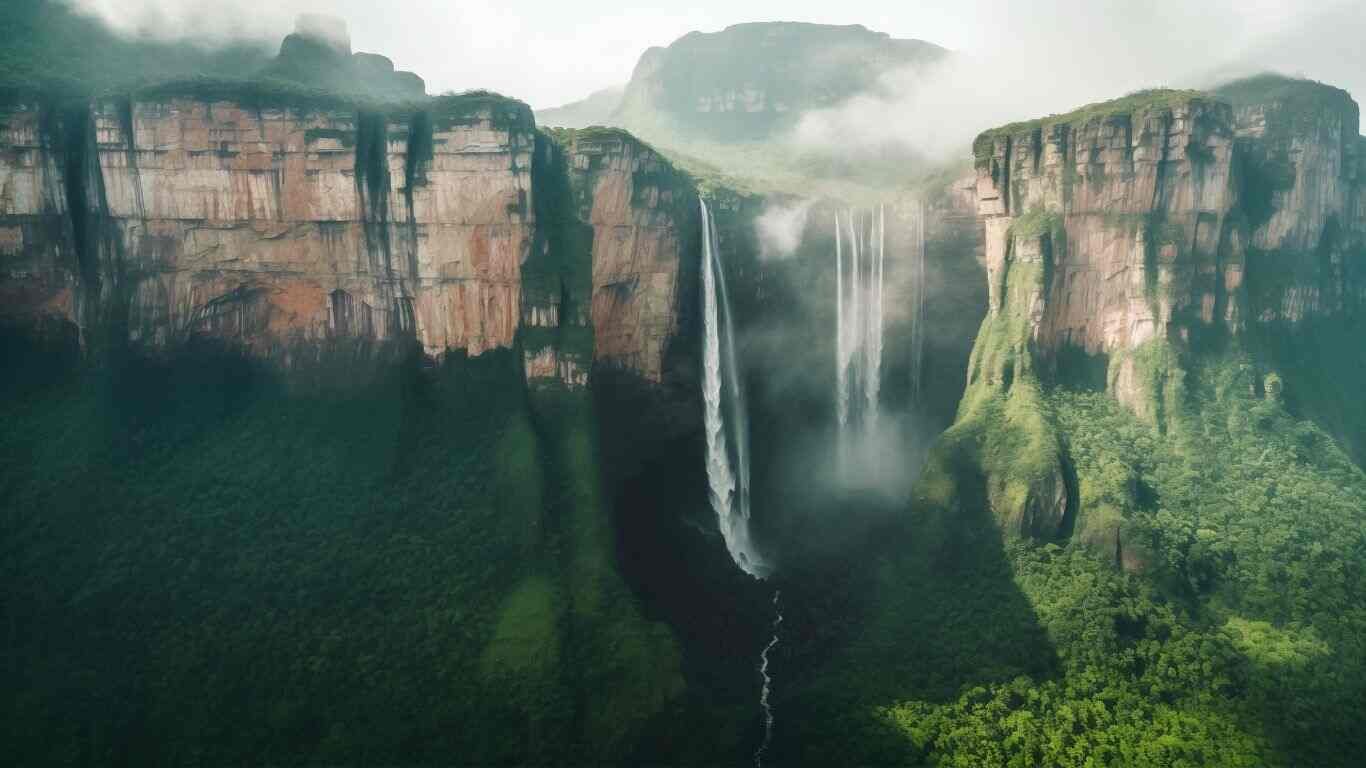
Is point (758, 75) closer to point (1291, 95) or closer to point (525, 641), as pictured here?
point (1291, 95)

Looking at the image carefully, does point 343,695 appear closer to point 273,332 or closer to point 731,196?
point 273,332

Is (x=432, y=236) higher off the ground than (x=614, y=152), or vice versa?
(x=614, y=152)

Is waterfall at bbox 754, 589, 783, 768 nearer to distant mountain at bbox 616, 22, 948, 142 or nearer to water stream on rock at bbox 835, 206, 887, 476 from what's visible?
water stream on rock at bbox 835, 206, 887, 476

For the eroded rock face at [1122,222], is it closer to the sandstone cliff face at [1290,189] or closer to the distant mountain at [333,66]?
the sandstone cliff face at [1290,189]

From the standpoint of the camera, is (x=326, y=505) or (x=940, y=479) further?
(x=940, y=479)

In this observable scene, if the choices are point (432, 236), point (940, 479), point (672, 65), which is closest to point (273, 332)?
point (432, 236)

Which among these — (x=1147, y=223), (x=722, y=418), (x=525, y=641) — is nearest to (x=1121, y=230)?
(x=1147, y=223)

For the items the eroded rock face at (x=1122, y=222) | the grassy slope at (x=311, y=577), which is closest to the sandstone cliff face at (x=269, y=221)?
the grassy slope at (x=311, y=577)

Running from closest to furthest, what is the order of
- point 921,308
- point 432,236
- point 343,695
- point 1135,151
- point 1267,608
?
point 343,695 < point 1267,608 < point 432,236 < point 1135,151 < point 921,308
